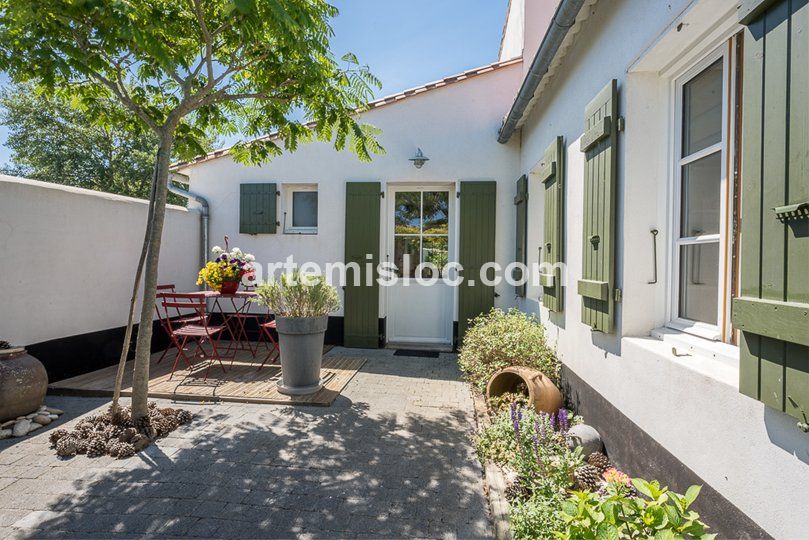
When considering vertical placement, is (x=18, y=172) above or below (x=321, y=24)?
above

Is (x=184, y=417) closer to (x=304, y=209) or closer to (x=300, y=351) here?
(x=300, y=351)

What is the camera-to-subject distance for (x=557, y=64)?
3709 millimetres

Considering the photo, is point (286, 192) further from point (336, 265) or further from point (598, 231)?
point (598, 231)

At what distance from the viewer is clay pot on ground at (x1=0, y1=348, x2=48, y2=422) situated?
127 inches

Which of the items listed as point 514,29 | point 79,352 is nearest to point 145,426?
point 79,352

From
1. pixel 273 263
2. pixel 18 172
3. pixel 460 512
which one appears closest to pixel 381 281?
pixel 273 263

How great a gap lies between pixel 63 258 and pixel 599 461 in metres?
5.31

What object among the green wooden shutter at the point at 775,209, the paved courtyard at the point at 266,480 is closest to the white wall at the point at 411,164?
the paved courtyard at the point at 266,480

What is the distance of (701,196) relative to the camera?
2068 millimetres

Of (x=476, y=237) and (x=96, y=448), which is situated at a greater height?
(x=476, y=237)

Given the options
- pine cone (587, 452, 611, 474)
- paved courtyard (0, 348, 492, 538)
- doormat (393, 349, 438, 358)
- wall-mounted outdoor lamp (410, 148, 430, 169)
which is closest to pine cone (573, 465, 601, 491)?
pine cone (587, 452, 611, 474)

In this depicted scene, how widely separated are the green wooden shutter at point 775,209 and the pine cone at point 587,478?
1114 millimetres

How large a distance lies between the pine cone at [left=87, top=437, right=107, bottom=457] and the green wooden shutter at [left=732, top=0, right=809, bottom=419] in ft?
11.9

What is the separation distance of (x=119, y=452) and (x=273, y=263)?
12.3ft
